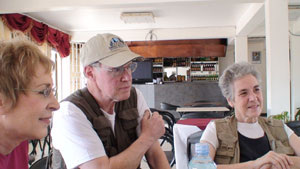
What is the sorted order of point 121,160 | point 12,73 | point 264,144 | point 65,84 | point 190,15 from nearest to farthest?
1. point 12,73
2. point 121,160
3. point 264,144
4. point 190,15
5. point 65,84

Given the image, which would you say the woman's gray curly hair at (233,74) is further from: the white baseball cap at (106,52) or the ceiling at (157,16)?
the ceiling at (157,16)

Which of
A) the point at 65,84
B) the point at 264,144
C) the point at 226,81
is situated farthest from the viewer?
the point at 65,84

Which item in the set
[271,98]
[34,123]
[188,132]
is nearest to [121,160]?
[34,123]

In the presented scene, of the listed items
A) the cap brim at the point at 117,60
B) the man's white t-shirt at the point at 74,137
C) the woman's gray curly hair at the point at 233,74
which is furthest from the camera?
the woman's gray curly hair at the point at 233,74

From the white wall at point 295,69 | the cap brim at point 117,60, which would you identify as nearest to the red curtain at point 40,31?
the cap brim at point 117,60

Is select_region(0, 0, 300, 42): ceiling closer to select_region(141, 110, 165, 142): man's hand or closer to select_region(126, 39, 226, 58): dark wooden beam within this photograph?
select_region(126, 39, 226, 58): dark wooden beam

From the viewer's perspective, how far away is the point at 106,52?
128cm

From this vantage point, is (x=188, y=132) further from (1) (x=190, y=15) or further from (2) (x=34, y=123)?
(1) (x=190, y=15)

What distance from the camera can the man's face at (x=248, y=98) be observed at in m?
1.64

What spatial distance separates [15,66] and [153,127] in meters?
0.72

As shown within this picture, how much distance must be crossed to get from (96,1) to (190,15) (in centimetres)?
289

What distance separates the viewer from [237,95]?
168 cm

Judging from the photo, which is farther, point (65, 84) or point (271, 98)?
point (65, 84)

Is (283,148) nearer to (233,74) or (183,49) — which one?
(233,74)
